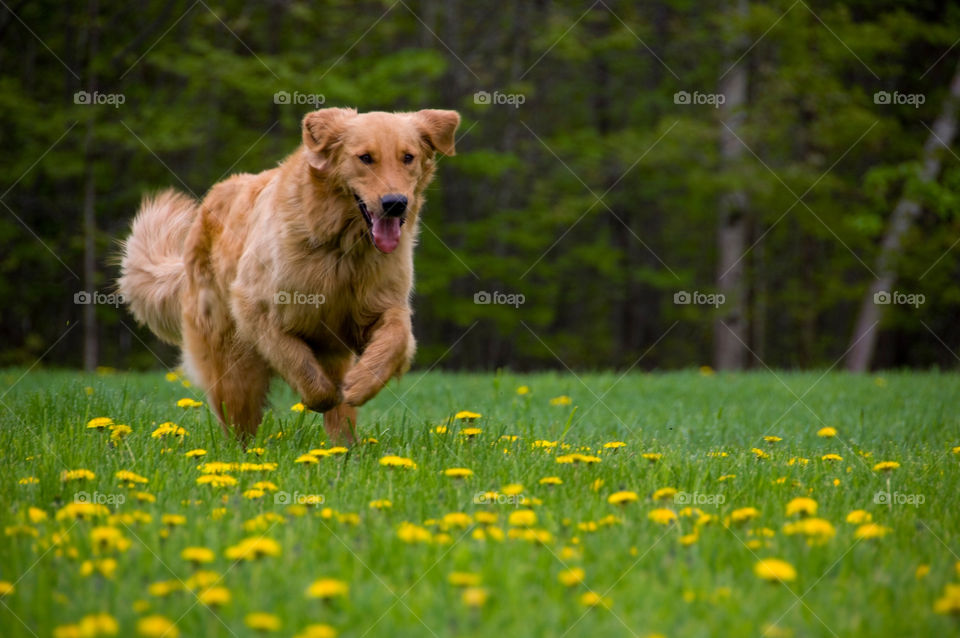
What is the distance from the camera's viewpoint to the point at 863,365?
51.5ft

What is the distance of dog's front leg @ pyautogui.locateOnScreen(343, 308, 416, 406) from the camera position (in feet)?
14.8

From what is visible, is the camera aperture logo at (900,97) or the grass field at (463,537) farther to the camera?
the camera aperture logo at (900,97)

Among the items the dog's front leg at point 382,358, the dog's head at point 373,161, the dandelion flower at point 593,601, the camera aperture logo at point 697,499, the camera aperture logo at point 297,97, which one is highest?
the camera aperture logo at point 297,97

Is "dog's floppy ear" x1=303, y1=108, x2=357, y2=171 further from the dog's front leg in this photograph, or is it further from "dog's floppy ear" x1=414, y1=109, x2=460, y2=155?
the dog's front leg

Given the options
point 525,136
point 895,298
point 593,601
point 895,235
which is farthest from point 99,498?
point 525,136

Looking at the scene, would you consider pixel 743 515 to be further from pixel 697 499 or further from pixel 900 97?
pixel 900 97

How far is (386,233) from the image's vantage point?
474 centimetres

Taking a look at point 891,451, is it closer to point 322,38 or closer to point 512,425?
point 512,425

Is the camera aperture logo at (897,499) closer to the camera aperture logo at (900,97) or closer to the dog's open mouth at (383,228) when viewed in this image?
the dog's open mouth at (383,228)

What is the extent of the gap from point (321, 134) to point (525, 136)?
1458 centimetres

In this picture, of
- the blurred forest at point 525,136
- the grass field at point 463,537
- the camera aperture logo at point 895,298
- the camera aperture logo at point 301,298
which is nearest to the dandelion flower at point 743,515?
the grass field at point 463,537

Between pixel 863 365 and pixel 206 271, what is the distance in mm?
12884

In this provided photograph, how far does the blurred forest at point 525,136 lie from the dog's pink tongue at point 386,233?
7.72 meters

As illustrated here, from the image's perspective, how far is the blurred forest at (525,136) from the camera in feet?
46.6
